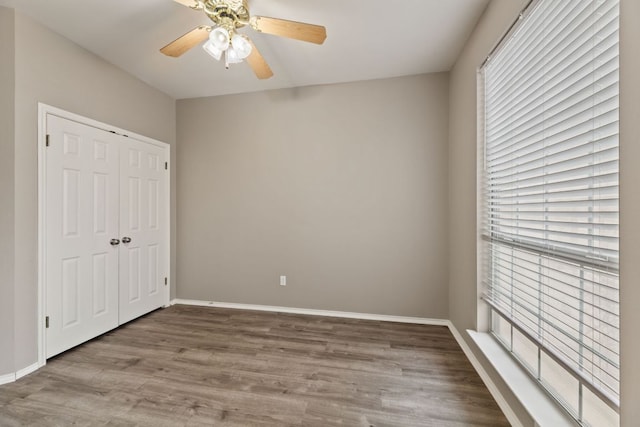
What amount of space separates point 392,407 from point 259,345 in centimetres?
126

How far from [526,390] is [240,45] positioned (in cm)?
262

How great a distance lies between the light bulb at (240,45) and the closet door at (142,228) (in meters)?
1.84

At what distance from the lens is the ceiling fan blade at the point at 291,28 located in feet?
5.66

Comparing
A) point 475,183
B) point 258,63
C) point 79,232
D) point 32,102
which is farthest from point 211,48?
point 475,183

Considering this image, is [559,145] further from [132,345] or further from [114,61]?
[114,61]

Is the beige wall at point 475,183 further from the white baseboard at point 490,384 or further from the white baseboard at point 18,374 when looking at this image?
the white baseboard at point 18,374

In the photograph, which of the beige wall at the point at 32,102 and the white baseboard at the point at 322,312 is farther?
the white baseboard at the point at 322,312

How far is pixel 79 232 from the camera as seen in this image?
95.1 inches

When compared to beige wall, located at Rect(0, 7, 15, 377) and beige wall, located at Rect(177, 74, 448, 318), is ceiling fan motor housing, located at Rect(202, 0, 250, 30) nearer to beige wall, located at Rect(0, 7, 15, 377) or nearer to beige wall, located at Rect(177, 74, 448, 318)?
beige wall, located at Rect(177, 74, 448, 318)

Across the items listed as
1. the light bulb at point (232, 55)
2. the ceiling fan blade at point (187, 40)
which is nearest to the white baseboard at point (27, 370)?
the ceiling fan blade at point (187, 40)

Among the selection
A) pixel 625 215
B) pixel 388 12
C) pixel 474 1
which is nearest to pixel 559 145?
pixel 625 215

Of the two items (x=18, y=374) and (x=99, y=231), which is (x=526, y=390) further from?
(x=99, y=231)

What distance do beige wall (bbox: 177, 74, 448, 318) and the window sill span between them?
1.13 metres

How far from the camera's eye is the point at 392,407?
1.71 metres
